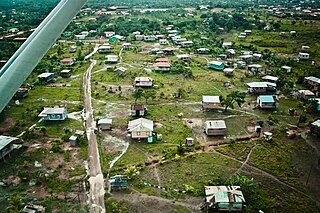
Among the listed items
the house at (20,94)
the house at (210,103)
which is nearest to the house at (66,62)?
the house at (20,94)

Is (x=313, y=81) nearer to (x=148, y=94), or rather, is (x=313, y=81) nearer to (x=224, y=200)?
(x=148, y=94)

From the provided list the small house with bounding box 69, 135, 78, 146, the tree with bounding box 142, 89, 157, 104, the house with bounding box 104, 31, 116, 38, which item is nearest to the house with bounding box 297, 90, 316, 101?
the tree with bounding box 142, 89, 157, 104

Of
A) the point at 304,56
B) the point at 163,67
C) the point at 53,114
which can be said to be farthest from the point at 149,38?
the point at 53,114

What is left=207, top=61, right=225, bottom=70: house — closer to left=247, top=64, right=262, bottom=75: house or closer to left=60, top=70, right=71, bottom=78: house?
left=247, top=64, right=262, bottom=75: house

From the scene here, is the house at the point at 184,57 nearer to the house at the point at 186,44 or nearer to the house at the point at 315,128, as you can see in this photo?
the house at the point at 186,44

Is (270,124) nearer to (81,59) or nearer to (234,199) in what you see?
(234,199)

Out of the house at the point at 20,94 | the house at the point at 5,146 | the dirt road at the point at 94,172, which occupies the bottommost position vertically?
the dirt road at the point at 94,172

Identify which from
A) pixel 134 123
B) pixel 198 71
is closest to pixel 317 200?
pixel 134 123
